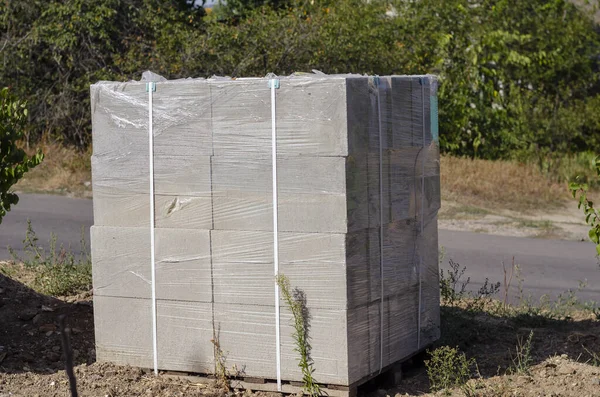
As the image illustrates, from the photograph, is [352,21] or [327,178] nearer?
[327,178]

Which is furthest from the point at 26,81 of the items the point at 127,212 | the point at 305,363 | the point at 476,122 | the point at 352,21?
the point at 305,363

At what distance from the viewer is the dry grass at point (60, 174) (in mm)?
14383

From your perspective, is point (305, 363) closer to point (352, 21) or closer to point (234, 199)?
point (234, 199)

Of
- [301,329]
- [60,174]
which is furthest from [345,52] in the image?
[301,329]

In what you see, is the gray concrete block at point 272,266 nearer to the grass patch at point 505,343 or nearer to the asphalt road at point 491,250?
the grass patch at point 505,343

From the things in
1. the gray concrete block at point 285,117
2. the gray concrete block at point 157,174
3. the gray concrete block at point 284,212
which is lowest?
the gray concrete block at point 284,212

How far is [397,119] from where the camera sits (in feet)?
17.5

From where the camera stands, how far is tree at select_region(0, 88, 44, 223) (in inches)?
229

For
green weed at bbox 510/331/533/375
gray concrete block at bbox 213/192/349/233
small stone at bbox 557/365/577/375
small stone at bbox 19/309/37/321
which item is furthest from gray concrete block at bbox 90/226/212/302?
small stone at bbox 557/365/577/375

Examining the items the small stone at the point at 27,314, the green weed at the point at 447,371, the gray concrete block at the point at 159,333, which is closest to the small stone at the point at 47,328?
the small stone at the point at 27,314

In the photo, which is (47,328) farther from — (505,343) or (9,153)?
(505,343)

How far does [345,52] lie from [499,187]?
3.62 meters

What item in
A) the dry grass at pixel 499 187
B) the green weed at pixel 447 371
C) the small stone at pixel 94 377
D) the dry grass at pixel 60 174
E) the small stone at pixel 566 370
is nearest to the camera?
the green weed at pixel 447 371

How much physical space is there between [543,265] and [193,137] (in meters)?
6.16
